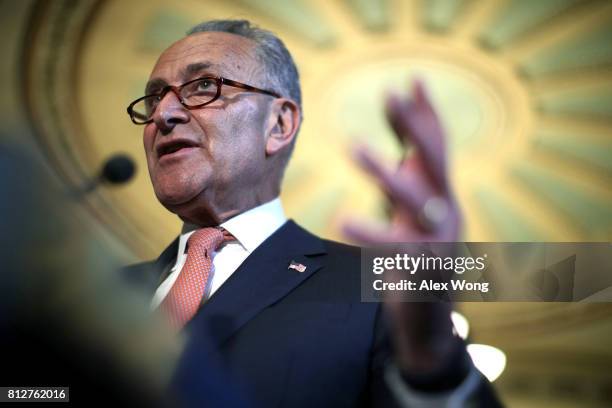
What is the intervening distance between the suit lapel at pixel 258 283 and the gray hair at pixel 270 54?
30cm

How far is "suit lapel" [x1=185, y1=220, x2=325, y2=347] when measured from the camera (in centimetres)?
91

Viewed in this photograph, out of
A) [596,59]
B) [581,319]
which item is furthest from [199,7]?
[581,319]

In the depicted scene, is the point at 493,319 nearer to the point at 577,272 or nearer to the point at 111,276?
the point at 577,272

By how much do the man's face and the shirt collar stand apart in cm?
4

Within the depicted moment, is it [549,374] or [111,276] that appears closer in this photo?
[111,276]

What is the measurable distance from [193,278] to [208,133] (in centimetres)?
24

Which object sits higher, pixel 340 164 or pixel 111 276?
pixel 340 164

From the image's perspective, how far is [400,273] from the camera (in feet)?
2.26

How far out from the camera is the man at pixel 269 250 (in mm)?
601

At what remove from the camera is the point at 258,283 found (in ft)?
3.19

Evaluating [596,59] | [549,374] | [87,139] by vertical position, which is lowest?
[549,374]

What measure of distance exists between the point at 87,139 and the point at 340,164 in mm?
1244

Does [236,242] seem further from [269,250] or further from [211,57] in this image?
[211,57]

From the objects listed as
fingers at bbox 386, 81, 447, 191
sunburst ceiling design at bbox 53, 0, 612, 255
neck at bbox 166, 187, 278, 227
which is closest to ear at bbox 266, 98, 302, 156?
neck at bbox 166, 187, 278, 227
